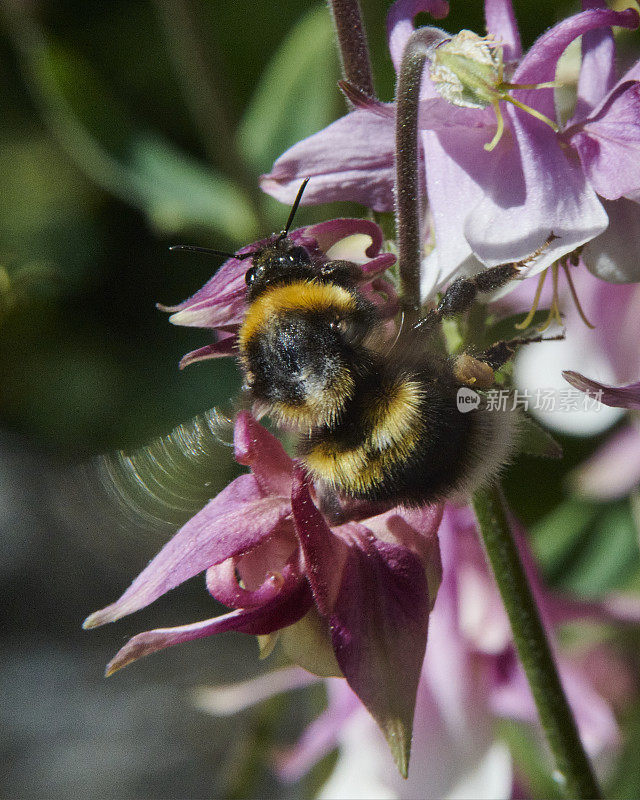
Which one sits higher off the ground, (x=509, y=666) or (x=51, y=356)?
(x=509, y=666)

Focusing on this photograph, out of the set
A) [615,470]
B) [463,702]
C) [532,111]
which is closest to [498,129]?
[532,111]

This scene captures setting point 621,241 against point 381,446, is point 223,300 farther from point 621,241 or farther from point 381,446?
point 621,241

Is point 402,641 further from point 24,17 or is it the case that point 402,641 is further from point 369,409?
point 24,17

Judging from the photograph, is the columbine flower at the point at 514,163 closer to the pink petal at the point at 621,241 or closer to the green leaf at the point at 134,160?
the pink petal at the point at 621,241

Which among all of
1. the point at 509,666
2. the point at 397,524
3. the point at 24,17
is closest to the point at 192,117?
the point at 24,17

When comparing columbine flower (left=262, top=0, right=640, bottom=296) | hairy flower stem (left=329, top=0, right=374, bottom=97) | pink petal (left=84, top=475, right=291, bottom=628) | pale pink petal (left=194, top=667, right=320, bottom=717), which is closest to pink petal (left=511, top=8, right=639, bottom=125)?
columbine flower (left=262, top=0, right=640, bottom=296)
